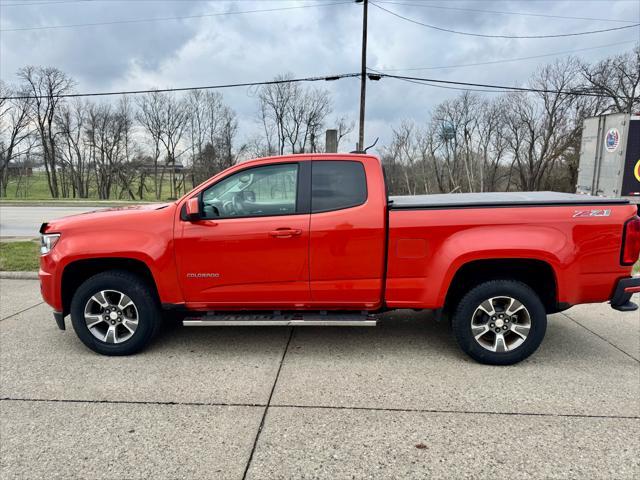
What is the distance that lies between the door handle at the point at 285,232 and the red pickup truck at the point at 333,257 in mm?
13

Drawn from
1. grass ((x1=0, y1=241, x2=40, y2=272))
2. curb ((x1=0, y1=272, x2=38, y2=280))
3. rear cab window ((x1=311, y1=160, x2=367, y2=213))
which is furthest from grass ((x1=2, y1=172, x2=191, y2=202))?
rear cab window ((x1=311, y1=160, x2=367, y2=213))

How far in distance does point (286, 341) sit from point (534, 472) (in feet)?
8.32

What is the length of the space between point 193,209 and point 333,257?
131cm

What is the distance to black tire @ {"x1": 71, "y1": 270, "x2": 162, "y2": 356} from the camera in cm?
393

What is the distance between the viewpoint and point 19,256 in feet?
27.2

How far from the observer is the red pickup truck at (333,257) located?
363 centimetres

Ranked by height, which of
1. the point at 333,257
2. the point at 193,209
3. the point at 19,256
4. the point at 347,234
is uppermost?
the point at 193,209

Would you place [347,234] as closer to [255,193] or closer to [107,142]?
[255,193]

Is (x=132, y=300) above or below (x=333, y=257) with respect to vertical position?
below

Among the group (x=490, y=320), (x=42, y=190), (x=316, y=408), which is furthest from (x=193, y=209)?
(x=42, y=190)

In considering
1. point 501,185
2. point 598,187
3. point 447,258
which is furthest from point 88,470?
point 501,185

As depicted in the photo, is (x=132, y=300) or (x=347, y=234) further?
(x=132, y=300)

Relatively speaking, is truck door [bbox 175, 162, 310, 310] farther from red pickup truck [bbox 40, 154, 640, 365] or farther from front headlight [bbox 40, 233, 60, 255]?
front headlight [bbox 40, 233, 60, 255]

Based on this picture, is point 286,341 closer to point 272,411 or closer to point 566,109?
point 272,411
